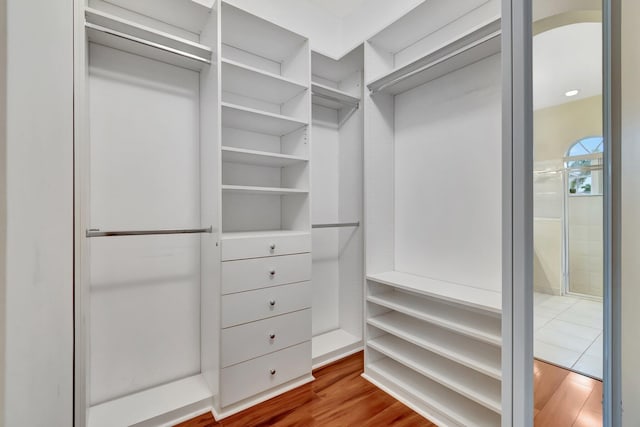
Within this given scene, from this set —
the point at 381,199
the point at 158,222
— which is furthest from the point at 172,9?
the point at 381,199

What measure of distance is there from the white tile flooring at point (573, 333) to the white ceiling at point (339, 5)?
8.35ft

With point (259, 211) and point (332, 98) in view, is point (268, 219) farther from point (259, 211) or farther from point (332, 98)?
point (332, 98)

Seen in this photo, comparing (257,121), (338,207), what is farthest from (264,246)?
(338,207)

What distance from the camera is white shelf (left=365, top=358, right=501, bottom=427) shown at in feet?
4.84

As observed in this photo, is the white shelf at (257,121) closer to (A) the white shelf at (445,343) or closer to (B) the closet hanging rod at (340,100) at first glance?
(B) the closet hanging rod at (340,100)

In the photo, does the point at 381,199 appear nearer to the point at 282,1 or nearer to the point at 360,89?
the point at 360,89

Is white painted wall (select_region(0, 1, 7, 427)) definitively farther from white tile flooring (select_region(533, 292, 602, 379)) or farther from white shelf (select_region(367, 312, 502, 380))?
white shelf (select_region(367, 312, 502, 380))

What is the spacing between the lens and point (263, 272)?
5.69 feet

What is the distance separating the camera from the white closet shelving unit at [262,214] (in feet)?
5.35

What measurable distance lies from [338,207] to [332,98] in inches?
37.4

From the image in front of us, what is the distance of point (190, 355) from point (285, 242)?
1.00 metres

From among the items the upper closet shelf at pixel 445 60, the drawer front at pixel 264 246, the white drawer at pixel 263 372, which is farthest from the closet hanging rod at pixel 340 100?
the white drawer at pixel 263 372

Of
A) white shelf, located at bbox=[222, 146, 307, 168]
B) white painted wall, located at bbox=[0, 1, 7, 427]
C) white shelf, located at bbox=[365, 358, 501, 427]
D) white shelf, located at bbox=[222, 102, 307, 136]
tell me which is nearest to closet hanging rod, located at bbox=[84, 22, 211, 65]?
white shelf, located at bbox=[222, 102, 307, 136]

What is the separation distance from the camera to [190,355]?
6.05ft
